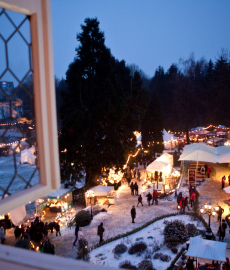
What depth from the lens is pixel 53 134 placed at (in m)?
1.22

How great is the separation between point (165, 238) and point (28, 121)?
27.4ft

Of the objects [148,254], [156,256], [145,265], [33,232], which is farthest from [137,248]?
[33,232]

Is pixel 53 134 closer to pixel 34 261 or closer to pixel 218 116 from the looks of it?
pixel 34 261

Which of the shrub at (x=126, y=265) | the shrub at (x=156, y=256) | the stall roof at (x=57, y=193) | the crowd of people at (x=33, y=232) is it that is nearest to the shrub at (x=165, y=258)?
the shrub at (x=156, y=256)

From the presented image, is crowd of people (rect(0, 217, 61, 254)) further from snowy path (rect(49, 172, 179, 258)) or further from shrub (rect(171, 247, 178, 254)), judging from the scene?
shrub (rect(171, 247, 178, 254))

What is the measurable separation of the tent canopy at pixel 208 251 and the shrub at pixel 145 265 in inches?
63.5

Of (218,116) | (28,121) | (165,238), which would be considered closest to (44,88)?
(28,121)

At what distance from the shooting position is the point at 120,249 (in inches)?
310

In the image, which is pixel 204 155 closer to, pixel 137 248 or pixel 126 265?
pixel 137 248

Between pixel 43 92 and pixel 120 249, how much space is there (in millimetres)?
7890

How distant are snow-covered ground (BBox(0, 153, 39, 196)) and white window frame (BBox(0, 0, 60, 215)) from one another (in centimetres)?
3

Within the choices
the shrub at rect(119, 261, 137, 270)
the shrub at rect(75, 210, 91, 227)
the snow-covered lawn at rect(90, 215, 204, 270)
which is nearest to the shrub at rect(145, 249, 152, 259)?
the snow-covered lawn at rect(90, 215, 204, 270)

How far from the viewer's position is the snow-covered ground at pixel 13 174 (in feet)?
3.75

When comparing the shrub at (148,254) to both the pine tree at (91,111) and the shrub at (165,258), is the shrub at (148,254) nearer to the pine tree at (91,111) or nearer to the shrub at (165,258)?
the shrub at (165,258)
